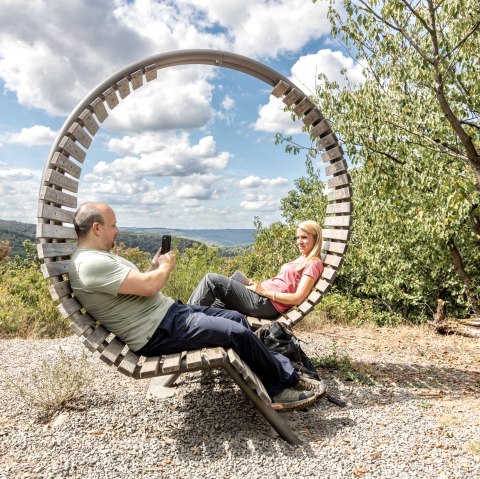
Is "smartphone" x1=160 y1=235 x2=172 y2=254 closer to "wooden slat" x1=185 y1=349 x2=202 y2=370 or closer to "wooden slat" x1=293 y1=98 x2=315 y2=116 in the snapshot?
"wooden slat" x1=185 y1=349 x2=202 y2=370

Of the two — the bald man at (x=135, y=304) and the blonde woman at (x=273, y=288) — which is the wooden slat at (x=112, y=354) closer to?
the bald man at (x=135, y=304)

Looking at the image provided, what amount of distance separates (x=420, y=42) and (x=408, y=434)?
4.94 m

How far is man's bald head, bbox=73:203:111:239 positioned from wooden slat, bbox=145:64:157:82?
147 centimetres

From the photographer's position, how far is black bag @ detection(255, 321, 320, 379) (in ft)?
12.3

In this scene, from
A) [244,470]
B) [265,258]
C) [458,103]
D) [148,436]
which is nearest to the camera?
[244,470]

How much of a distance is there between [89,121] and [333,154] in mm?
2441

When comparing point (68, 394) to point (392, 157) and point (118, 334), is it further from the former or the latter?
point (392, 157)

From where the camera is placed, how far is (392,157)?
22.2 feet

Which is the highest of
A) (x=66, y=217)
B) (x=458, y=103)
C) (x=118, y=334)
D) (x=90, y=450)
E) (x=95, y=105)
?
(x=458, y=103)

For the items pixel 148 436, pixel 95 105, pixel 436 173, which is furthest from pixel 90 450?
pixel 436 173

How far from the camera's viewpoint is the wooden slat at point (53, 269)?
3107mm

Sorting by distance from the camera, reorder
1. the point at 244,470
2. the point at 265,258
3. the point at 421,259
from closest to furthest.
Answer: the point at 244,470 < the point at 421,259 < the point at 265,258

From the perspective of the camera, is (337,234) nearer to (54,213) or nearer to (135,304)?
(135,304)

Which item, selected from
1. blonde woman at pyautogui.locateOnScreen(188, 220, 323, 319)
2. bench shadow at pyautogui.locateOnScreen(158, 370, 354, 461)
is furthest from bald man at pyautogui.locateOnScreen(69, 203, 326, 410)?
blonde woman at pyautogui.locateOnScreen(188, 220, 323, 319)
